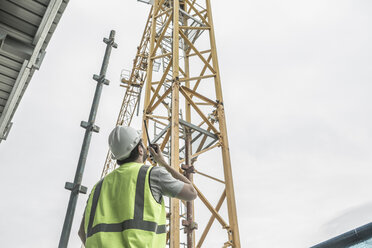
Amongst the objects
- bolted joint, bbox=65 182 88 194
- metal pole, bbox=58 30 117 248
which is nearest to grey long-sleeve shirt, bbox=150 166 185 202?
metal pole, bbox=58 30 117 248

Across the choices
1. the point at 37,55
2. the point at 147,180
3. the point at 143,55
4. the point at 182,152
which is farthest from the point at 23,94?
the point at 143,55

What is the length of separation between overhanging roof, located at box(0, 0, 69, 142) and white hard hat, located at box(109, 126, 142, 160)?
316 cm

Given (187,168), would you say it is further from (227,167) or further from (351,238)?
(351,238)

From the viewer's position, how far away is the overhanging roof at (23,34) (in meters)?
4.23

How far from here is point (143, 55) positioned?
2172 cm

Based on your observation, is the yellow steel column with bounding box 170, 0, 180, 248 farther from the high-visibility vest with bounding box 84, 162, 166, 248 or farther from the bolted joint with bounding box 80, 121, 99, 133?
the high-visibility vest with bounding box 84, 162, 166, 248

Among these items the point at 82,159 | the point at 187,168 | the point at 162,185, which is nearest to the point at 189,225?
the point at 187,168

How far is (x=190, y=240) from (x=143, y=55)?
1807 centimetres

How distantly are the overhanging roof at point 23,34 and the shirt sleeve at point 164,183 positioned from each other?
3.61 m

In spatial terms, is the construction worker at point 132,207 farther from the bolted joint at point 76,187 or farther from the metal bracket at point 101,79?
the metal bracket at point 101,79

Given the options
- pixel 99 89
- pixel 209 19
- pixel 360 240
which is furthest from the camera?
pixel 209 19

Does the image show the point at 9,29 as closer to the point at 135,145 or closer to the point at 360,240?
the point at 135,145

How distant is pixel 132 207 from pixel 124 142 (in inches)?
19.9

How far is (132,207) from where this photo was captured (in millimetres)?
1525
